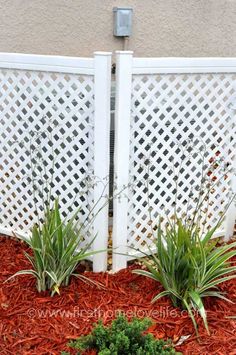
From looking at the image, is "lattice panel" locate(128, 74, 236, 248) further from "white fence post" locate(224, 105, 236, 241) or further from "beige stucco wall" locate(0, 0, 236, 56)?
"beige stucco wall" locate(0, 0, 236, 56)

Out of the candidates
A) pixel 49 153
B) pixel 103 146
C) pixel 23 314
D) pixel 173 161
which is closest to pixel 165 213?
pixel 173 161

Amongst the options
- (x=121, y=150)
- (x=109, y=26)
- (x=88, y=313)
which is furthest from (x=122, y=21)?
(x=88, y=313)

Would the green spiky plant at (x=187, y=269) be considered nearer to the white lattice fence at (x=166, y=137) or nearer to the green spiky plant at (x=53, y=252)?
the white lattice fence at (x=166, y=137)

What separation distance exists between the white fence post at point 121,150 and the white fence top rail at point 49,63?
189mm

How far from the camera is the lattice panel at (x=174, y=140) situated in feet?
10.4

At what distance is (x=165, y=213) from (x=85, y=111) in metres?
1.04

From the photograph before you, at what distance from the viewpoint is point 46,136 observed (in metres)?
3.33

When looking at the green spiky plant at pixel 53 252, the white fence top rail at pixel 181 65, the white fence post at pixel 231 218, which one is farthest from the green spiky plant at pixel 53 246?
the white fence post at pixel 231 218

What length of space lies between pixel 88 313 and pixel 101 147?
45.1 inches

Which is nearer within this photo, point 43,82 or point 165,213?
point 43,82

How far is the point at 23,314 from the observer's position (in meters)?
2.87

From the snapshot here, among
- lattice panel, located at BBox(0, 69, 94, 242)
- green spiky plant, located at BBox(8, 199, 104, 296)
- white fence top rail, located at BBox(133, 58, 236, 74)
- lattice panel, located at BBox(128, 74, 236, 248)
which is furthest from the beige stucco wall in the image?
green spiky plant, located at BBox(8, 199, 104, 296)

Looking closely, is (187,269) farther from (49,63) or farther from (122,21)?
(122,21)

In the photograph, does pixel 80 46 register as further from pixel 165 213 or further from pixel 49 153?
pixel 165 213
